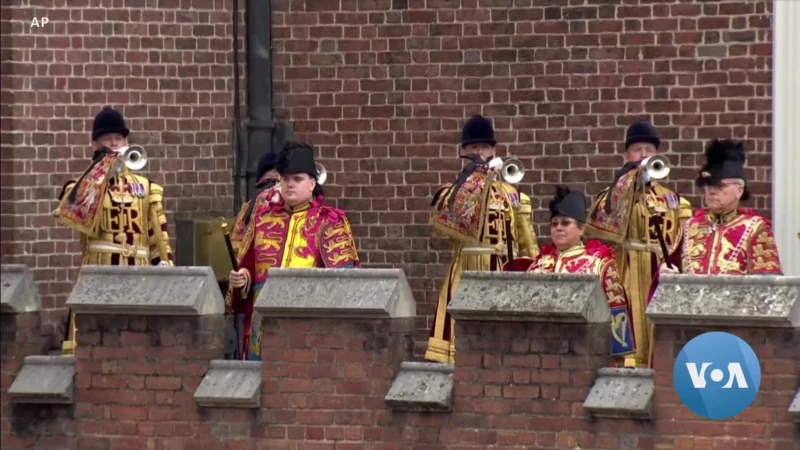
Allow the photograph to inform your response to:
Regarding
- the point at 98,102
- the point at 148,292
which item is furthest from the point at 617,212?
the point at 98,102

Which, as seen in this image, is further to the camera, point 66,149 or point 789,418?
point 66,149

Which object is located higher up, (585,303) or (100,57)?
(100,57)

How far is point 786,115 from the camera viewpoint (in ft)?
54.1

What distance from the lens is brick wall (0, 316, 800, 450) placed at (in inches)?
464

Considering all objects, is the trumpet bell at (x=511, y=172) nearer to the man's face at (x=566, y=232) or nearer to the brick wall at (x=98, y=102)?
the man's face at (x=566, y=232)

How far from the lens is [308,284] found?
12.8m

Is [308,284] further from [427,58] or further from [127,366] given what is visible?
[427,58]

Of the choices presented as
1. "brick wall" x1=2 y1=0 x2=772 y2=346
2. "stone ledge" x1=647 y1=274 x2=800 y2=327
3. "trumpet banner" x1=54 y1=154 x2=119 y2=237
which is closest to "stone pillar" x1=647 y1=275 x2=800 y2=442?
"stone ledge" x1=647 y1=274 x2=800 y2=327

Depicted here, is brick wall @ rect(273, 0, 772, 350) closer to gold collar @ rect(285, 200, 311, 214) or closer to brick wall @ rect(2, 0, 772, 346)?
brick wall @ rect(2, 0, 772, 346)

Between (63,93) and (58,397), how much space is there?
4129 mm

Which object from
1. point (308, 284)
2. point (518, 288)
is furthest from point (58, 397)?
point (518, 288)

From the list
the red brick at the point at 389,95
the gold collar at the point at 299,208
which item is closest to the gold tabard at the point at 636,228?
the red brick at the point at 389,95

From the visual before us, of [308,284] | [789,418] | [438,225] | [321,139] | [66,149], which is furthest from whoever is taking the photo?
[321,139]

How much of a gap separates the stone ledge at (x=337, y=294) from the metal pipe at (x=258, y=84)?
196 inches
